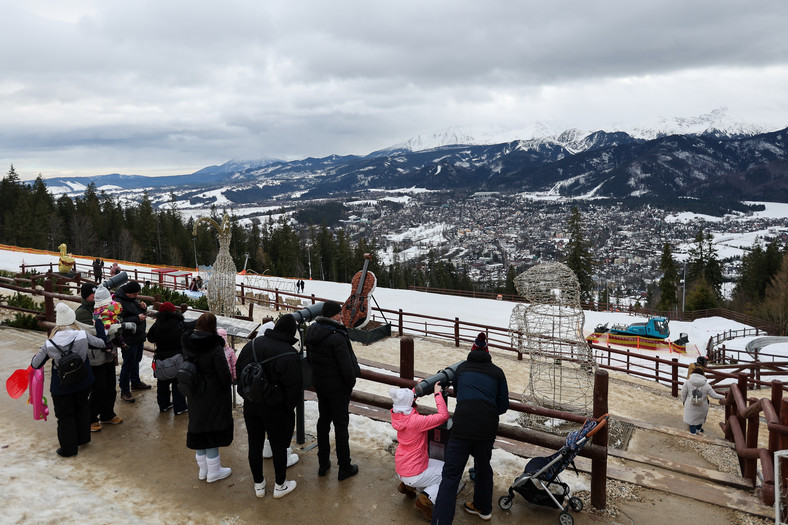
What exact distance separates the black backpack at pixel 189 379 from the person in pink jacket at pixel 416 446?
1805 mm

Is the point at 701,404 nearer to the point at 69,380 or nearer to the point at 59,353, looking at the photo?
the point at 69,380

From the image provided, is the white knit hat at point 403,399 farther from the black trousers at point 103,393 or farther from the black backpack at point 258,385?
the black trousers at point 103,393

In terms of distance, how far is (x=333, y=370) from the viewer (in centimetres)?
458

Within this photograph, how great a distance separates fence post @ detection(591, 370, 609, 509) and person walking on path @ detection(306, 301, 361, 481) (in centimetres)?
224

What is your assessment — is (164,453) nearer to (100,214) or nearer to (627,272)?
(100,214)

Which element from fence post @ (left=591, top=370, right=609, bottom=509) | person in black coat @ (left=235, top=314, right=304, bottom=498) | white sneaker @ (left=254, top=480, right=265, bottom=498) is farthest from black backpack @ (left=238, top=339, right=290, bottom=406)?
fence post @ (left=591, top=370, right=609, bottom=509)

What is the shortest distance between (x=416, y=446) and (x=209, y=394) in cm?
198

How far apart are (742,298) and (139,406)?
66689 millimetres

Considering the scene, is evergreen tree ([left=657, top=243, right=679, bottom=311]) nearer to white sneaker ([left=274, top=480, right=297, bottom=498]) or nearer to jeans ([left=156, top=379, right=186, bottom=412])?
jeans ([left=156, top=379, right=186, bottom=412])

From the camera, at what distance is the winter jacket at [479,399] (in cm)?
397

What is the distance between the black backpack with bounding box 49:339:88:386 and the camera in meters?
4.91

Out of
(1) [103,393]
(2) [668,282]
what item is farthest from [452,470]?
(2) [668,282]

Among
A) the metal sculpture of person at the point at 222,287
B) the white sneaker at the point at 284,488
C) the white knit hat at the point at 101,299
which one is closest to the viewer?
the white sneaker at the point at 284,488

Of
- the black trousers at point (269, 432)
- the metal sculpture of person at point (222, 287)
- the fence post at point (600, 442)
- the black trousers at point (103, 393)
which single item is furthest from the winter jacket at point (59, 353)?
→ the metal sculpture of person at point (222, 287)
